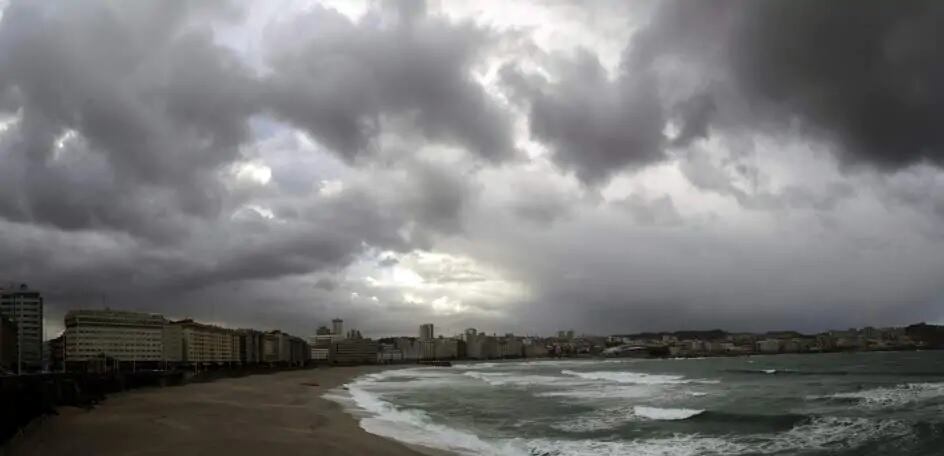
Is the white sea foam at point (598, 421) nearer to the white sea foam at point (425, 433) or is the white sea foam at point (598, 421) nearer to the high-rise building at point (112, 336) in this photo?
the white sea foam at point (425, 433)

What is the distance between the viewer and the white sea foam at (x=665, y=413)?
1063 inches

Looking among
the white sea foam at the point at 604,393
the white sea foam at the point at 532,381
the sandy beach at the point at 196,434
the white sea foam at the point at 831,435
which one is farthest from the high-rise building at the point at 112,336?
the white sea foam at the point at 831,435

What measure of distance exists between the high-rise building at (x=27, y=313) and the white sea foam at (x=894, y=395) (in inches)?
4704

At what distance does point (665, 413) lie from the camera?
1120 inches

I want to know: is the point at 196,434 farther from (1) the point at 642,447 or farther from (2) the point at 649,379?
(2) the point at 649,379

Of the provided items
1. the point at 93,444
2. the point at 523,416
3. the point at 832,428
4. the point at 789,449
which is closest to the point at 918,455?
the point at 789,449

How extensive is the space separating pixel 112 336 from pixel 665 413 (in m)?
109

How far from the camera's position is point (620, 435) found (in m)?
22.6

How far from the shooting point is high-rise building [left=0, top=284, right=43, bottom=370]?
115 metres

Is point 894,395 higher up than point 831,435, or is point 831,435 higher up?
point 831,435

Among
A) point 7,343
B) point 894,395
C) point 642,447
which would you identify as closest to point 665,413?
point 642,447

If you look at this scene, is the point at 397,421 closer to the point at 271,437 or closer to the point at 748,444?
the point at 271,437

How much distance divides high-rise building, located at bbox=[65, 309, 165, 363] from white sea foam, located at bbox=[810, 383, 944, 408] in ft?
336

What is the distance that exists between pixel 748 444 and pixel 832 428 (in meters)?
4.13
